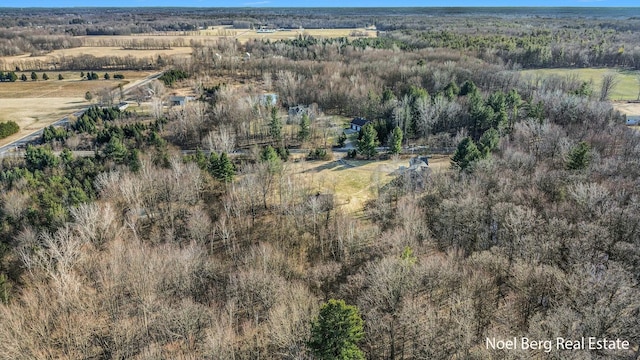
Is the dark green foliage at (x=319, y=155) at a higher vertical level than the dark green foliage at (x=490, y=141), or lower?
lower

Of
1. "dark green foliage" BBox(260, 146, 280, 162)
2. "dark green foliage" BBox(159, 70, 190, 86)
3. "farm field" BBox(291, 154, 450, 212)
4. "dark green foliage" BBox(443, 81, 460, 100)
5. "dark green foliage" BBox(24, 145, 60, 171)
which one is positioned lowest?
"farm field" BBox(291, 154, 450, 212)

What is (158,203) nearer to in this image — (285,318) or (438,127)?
(285,318)

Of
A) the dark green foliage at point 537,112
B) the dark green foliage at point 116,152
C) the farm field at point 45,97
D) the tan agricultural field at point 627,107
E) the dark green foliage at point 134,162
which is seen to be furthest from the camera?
the farm field at point 45,97

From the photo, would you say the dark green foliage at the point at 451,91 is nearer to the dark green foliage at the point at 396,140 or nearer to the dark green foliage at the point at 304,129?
the dark green foliage at the point at 396,140

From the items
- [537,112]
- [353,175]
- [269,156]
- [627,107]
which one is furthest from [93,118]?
[627,107]

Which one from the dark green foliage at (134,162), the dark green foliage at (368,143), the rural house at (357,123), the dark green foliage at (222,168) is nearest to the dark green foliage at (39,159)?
the dark green foliage at (134,162)

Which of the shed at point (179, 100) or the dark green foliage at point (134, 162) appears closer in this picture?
the dark green foliage at point (134, 162)

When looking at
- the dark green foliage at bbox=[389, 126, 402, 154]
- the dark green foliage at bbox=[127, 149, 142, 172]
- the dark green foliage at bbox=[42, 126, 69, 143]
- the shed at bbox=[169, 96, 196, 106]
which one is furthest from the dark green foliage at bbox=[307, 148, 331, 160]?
the dark green foliage at bbox=[42, 126, 69, 143]

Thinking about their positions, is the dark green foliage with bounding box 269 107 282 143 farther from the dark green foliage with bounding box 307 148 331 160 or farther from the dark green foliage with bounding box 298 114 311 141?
the dark green foliage with bounding box 307 148 331 160
